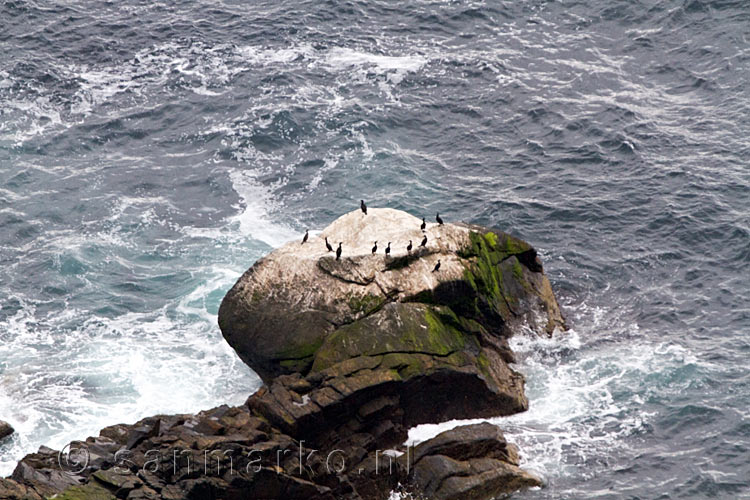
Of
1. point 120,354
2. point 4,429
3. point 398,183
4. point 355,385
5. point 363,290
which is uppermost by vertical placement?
point 398,183

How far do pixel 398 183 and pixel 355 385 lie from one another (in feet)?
64.2

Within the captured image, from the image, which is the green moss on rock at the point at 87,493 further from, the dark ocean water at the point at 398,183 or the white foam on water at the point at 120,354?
the white foam on water at the point at 120,354

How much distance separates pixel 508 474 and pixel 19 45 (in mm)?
45315

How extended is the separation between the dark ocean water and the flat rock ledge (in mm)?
1701

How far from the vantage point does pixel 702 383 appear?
132ft

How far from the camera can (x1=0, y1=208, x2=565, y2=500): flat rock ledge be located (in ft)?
107

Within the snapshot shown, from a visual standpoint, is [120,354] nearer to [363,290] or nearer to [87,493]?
[363,290]

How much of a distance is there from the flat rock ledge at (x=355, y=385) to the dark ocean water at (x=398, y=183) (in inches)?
67.0

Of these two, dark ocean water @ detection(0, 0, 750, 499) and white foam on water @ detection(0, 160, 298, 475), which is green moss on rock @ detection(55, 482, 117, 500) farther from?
white foam on water @ detection(0, 160, 298, 475)

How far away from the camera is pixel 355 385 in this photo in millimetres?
35906

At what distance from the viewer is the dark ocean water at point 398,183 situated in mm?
39656

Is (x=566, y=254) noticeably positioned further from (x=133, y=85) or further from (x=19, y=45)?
(x=19, y=45)

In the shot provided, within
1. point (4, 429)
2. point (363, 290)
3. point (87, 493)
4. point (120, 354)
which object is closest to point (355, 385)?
point (363, 290)

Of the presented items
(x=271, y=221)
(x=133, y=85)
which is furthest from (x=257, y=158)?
(x=133, y=85)
